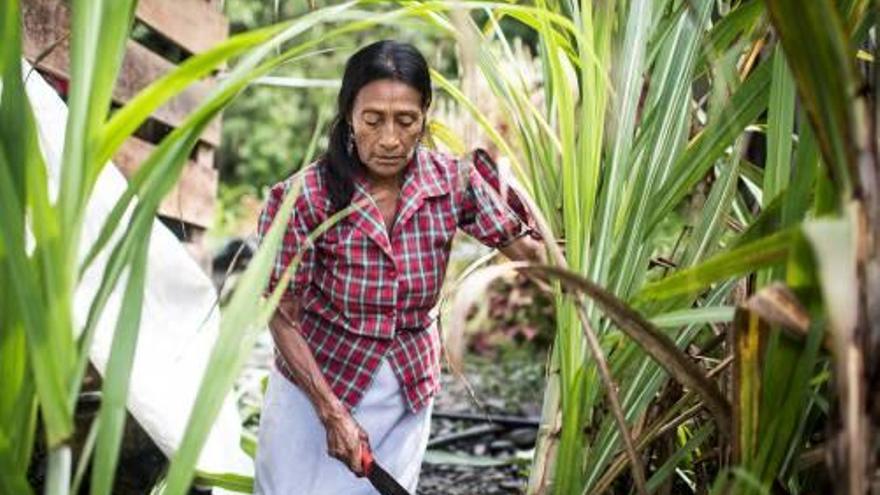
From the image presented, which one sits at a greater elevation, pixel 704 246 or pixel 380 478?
pixel 704 246

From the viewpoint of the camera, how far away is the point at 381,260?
1.93 m

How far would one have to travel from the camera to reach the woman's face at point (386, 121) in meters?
1.85

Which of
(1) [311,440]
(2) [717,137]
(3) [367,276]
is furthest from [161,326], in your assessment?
(2) [717,137]

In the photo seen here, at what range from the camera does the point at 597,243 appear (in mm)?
1531

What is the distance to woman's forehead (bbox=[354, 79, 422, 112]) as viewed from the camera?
184cm

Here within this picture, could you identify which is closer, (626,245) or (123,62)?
(626,245)

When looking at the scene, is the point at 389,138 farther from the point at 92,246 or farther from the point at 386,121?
the point at 92,246

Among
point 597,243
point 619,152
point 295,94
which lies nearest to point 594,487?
point 597,243

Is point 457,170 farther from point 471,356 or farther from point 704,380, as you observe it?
point 471,356

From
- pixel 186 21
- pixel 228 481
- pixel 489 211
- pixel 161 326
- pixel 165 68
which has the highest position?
pixel 186 21

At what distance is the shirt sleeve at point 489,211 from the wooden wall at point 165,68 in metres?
1.23

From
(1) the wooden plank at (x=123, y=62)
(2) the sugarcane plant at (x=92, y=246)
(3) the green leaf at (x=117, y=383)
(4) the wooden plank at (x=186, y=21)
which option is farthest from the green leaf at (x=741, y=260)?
(4) the wooden plank at (x=186, y=21)

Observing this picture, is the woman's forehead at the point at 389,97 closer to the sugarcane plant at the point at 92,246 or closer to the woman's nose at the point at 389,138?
the woman's nose at the point at 389,138

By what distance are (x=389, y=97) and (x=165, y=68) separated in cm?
208
